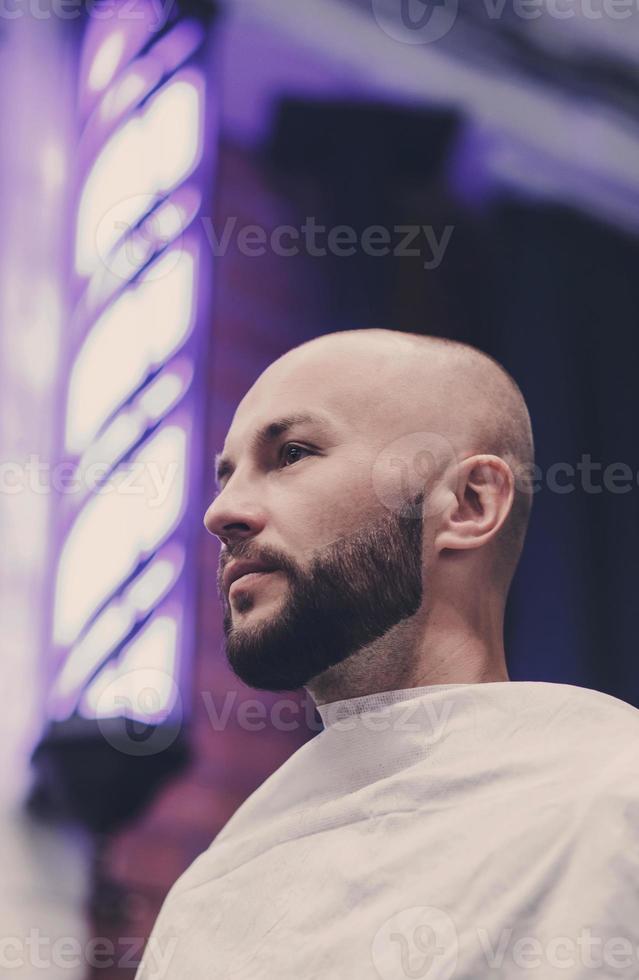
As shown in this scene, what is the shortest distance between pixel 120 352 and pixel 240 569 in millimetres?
1040

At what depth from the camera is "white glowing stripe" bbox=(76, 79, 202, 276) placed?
235 cm

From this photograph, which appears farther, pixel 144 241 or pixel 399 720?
pixel 144 241

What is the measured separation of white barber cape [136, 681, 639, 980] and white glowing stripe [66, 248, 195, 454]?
104cm

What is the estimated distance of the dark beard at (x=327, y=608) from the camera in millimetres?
1317

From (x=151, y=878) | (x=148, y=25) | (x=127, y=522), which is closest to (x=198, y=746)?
(x=151, y=878)

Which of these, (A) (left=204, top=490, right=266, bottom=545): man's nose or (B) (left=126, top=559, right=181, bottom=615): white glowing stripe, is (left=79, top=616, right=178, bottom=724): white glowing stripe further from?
(A) (left=204, top=490, right=266, bottom=545): man's nose

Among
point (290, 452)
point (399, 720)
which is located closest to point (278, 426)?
point (290, 452)

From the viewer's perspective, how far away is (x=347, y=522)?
1.36 meters

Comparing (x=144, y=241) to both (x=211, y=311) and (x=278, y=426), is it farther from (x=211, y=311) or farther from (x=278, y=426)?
(x=278, y=426)

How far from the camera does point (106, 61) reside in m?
2.39

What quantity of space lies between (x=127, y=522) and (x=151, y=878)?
26.8 inches

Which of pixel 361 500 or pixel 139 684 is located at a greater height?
pixel 361 500

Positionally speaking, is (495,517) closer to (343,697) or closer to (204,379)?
(343,697)

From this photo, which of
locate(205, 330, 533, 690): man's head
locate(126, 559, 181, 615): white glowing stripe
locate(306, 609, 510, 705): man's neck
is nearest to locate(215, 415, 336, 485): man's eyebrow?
locate(205, 330, 533, 690): man's head
